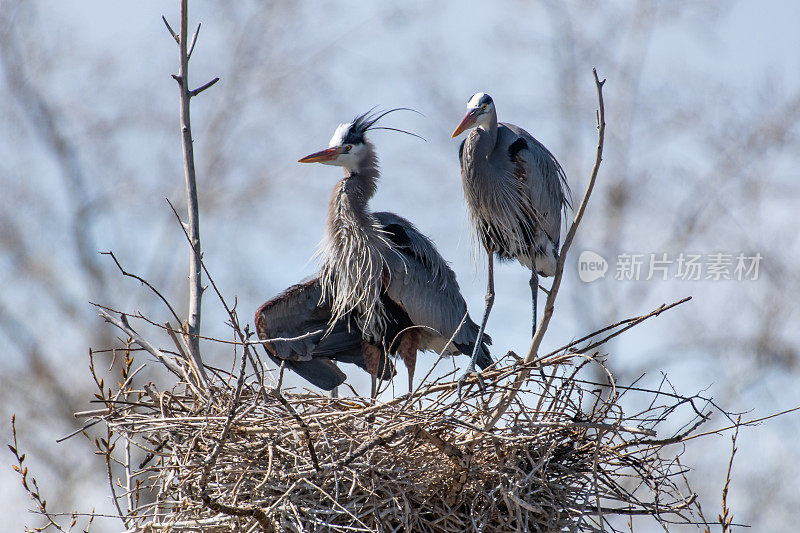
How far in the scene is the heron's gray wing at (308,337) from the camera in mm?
4824

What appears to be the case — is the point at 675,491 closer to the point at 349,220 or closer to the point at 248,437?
the point at 248,437

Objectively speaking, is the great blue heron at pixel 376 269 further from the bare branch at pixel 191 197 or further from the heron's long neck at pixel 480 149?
the bare branch at pixel 191 197

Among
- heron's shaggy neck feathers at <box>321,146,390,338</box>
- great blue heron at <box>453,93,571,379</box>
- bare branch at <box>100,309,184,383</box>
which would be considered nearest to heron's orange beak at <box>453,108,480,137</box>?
great blue heron at <box>453,93,571,379</box>

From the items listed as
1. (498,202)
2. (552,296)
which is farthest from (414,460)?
(498,202)

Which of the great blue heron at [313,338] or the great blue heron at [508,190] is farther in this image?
the great blue heron at [313,338]

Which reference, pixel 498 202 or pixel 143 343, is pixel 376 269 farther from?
pixel 143 343

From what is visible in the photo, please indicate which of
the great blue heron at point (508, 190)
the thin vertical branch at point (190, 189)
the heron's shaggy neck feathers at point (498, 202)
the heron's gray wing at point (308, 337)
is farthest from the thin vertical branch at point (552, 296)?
the heron's gray wing at point (308, 337)

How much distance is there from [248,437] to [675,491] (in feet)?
4.75

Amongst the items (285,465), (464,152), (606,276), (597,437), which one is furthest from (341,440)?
(606,276)

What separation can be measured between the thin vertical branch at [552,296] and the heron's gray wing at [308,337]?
5.94 feet

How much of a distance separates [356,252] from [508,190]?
2.96ft

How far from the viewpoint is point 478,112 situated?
441cm

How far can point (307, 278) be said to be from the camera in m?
5.05

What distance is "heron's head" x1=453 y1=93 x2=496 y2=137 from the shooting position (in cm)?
438
